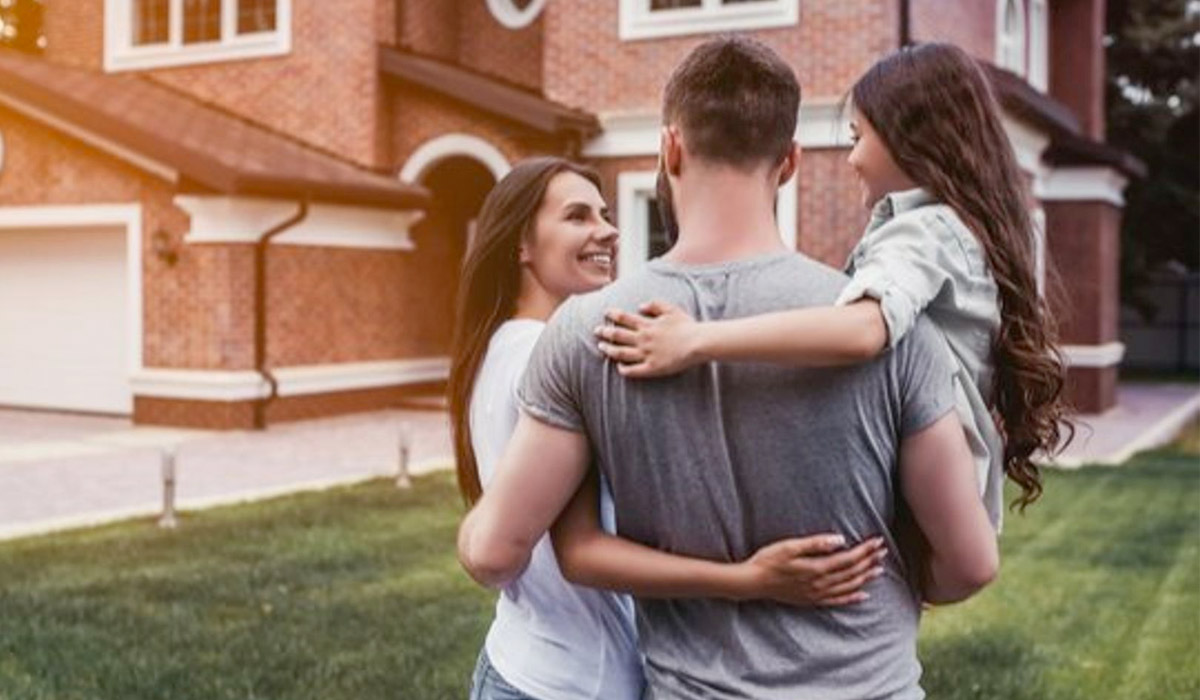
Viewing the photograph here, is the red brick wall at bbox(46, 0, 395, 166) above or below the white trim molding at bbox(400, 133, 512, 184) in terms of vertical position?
above

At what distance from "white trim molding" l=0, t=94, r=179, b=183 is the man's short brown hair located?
14255 millimetres

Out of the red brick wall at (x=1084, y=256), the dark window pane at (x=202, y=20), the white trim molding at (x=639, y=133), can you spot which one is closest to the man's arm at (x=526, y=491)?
the white trim molding at (x=639, y=133)

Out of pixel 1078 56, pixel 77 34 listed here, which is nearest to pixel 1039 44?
pixel 1078 56

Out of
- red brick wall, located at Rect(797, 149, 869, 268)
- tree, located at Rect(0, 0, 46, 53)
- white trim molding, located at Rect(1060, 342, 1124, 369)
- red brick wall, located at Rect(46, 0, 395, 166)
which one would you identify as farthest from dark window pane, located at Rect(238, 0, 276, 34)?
tree, located at Rect(0, 0, 46, 53)

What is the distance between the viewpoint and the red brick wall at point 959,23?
15259mm

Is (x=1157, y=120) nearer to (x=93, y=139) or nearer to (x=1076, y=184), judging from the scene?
(x=1076, y=184)

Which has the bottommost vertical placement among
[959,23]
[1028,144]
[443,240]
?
[443,240]

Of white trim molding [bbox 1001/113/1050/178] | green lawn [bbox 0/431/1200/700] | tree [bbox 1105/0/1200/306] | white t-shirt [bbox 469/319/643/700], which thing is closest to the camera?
white t-shirt [bbox 469/319/643/700]

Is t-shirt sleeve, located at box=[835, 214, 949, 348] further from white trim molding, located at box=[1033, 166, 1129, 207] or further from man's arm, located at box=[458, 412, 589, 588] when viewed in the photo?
white trim molding, located at box=[1033, 166, 1129, 207]

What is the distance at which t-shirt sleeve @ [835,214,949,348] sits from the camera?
181 cm

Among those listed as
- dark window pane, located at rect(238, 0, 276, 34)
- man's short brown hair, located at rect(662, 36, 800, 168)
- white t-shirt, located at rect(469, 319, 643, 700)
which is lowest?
white t-shirt, located at rect(469, 319, 643, 700)

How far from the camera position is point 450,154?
1727 centimetres

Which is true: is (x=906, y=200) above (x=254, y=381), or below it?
above

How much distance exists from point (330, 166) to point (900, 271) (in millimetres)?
15444
